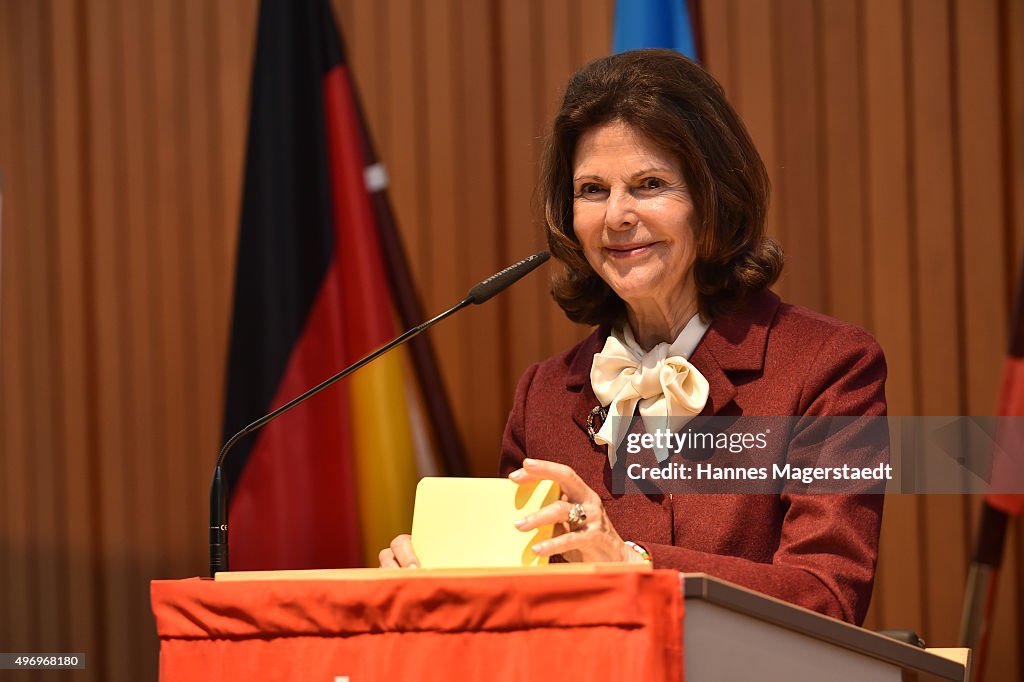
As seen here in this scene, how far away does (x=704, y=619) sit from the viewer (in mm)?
1312

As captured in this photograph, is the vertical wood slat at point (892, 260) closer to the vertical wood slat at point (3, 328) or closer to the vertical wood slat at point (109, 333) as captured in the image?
the vertical wood slat at point (109, 333)

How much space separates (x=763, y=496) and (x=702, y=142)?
0.66 metres

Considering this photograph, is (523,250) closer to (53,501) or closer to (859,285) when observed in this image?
(859,285)

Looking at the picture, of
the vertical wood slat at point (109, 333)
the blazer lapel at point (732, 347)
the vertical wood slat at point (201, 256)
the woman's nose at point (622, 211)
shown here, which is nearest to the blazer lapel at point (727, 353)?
the blazer lapel at point (732, 347)

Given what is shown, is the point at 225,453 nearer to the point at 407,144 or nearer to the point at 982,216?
the point at 407,144

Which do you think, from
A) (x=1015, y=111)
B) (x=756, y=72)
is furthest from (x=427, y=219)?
(x=1015, y=111)

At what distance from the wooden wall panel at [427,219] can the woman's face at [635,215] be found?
0.99 metres

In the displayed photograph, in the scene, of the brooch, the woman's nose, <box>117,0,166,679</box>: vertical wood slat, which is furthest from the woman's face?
<box>117,0,166,679</box>: vertical wood slat

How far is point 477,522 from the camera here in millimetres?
1615

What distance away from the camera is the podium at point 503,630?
1.27m

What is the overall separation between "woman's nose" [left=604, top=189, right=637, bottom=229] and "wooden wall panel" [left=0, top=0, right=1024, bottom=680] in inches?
41.2

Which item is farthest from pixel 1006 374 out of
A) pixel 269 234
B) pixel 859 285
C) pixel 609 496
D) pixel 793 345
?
pixel 269 234

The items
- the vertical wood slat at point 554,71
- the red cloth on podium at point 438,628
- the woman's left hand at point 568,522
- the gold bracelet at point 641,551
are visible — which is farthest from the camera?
the vertical wood slat at point 554,71

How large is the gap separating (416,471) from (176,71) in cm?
141
